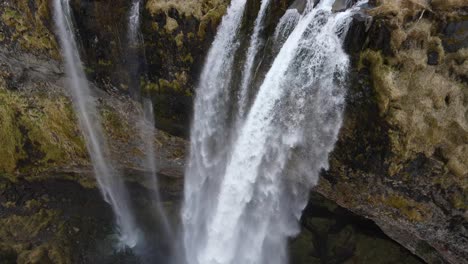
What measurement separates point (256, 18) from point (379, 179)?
6.63 metres

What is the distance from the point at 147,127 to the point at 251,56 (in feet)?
20.9

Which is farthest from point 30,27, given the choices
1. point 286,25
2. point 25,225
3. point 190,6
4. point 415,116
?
point 415,116

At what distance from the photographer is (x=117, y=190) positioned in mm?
18797

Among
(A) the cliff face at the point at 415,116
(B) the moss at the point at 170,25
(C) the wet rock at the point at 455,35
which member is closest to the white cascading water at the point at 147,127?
(B) the moss at the point at 170,25

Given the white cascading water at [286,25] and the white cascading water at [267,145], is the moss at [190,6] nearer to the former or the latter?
the white cascading water at [267,145]

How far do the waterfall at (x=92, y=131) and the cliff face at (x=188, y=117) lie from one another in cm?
45

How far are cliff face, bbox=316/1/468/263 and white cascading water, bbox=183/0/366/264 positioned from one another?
2.37 feet

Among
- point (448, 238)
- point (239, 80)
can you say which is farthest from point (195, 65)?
point (448, 238)

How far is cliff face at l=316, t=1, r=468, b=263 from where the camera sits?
990 centimetres

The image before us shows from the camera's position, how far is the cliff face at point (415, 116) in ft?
32.5

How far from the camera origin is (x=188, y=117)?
14.9m

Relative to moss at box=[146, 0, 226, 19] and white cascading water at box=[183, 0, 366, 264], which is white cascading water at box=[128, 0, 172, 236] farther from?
white cascading water at box=[183, 0, 366, 264]

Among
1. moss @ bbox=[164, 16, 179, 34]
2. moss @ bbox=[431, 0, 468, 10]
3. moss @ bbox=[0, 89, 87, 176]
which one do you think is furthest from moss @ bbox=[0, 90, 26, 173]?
moss @ bbox=[431, 0, 468, 10]

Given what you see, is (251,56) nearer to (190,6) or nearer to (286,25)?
(286,25)
